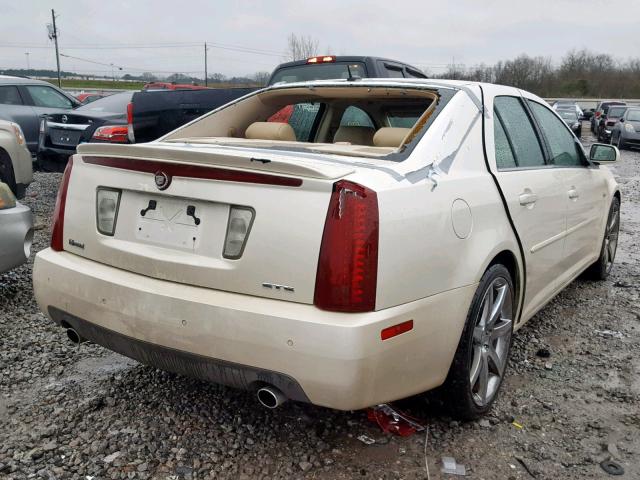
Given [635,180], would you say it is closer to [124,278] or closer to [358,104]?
[358,104]

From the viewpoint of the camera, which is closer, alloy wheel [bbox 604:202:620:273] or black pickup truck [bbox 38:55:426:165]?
alloy wheel [bbox 604:202:620:273]

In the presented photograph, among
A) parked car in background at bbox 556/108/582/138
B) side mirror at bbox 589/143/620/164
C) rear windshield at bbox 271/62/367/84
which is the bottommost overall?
parked car in background at bbox 556/108/582/138

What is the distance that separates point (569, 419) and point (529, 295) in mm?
696

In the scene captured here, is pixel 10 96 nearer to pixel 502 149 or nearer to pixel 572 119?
pixel 502 149

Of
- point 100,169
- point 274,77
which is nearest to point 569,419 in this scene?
point 100,169

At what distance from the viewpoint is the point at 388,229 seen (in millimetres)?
2186

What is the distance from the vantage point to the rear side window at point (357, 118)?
4.05 m

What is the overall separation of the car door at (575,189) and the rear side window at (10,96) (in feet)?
32.3

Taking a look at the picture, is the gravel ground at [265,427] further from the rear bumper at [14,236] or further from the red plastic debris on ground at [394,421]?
the rear bumper at [14,236]

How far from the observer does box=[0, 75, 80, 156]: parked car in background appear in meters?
10.6

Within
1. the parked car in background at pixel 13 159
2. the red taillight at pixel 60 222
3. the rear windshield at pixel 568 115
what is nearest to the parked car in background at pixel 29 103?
the parked car in background at pixel 13 159

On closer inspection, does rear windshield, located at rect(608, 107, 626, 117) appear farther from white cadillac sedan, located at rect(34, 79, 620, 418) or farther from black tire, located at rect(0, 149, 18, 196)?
white cadillac sedan, located at rect(34, 79, 620, 418)

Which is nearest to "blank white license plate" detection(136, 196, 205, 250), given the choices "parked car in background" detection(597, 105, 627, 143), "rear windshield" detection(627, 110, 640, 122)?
"rear windshield" detection(627, 110, 640, 122)

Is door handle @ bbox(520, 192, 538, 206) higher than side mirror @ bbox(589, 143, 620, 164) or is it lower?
lower
